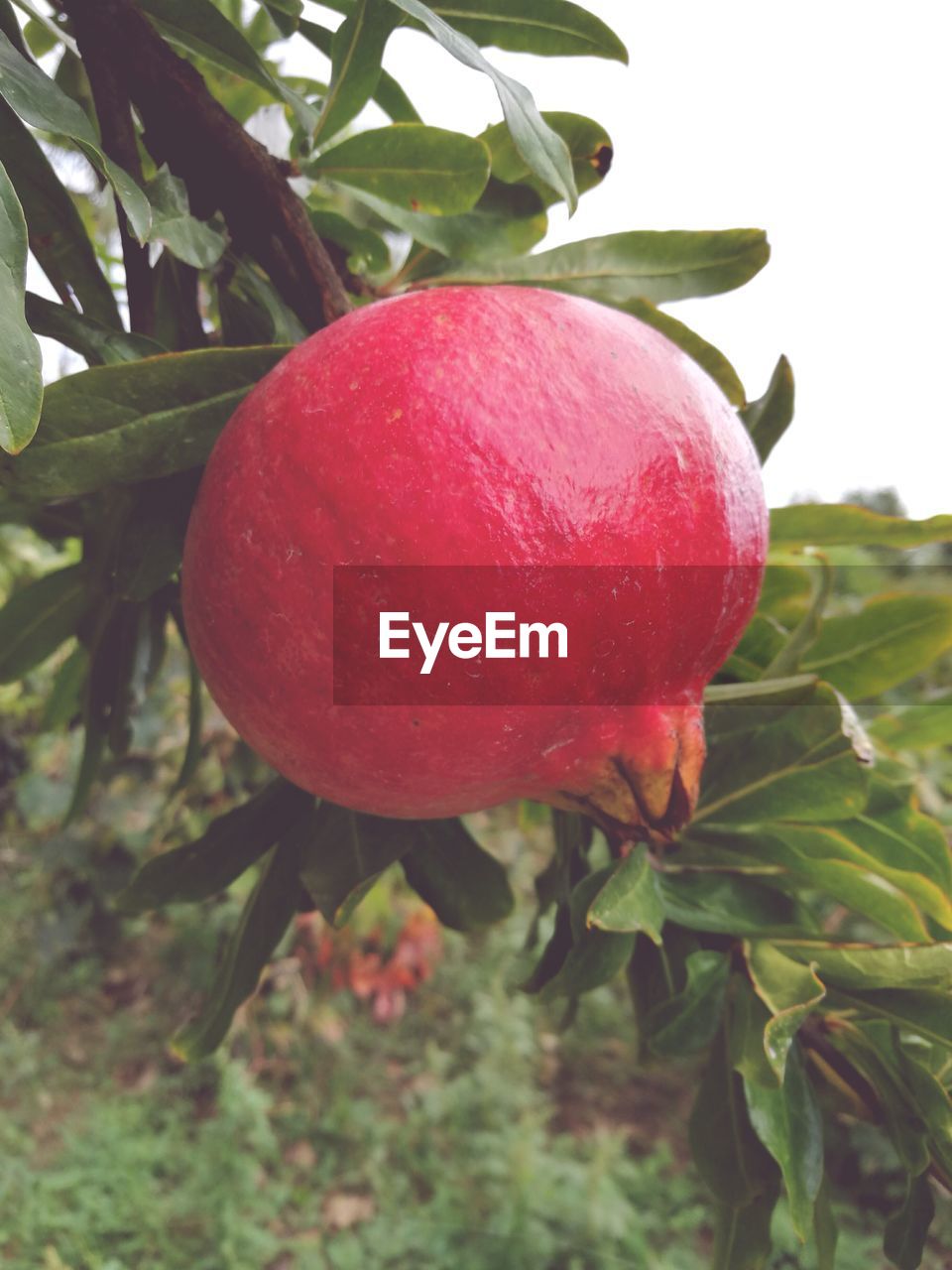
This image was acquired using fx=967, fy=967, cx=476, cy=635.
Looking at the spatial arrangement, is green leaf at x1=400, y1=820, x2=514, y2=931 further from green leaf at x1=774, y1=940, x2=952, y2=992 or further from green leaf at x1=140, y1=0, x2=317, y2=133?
green leaf at x1=140, y1=0, x2=317, y2=133

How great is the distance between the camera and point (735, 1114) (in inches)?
23.9

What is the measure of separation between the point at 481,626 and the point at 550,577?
4 centimetres

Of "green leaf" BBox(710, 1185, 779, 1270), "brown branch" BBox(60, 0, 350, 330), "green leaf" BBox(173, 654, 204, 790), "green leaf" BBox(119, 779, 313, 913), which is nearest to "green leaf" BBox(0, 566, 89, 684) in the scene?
"green leaf" BBox(173, 654, 204, 790)

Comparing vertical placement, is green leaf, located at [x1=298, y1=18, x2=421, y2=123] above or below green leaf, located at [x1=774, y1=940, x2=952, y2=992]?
above

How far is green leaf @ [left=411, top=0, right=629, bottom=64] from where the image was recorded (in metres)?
0.59

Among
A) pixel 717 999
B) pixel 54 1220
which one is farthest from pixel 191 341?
pixel 54 1220

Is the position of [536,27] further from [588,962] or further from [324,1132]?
[324,1132]

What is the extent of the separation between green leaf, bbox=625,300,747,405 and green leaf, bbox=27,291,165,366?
1.00 ft

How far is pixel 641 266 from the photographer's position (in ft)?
2.22

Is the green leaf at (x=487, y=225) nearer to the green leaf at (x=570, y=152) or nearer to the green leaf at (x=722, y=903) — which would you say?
the green leaf at (x=570, y=152)

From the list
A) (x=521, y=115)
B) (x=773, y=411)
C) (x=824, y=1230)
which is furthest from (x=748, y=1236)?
(x=521, y=115)

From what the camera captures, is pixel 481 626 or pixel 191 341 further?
pixel 191 341

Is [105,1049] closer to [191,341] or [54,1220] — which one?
[54,1220]

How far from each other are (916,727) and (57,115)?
Result: 813mm
